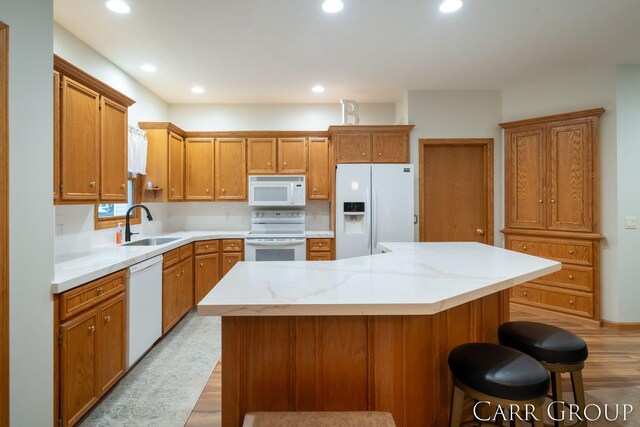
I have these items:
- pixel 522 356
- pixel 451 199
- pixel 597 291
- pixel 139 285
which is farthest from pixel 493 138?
pixel 139 285

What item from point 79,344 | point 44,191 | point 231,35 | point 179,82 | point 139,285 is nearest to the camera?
point 44,191

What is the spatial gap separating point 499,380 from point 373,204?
276cm

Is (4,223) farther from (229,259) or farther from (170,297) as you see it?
(229,259)

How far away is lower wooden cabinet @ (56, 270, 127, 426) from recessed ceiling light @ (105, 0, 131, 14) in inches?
77.3

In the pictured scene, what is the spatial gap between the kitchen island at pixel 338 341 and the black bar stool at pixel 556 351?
0.37 m

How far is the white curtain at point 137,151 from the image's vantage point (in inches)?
136

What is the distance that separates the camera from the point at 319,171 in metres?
4.49

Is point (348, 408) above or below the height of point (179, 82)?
below

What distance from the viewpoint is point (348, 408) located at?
4.61ft

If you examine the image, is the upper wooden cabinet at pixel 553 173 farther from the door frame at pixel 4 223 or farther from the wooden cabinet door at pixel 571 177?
the door frame at pixel 4 223

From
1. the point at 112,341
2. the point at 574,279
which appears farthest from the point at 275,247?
the point at 574,279

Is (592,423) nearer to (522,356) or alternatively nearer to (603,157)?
(522,356)

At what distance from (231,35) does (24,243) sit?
223cm

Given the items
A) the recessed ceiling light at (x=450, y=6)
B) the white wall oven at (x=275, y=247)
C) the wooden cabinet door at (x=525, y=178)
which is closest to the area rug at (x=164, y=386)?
the white wall oven at (x=275, y=247)
